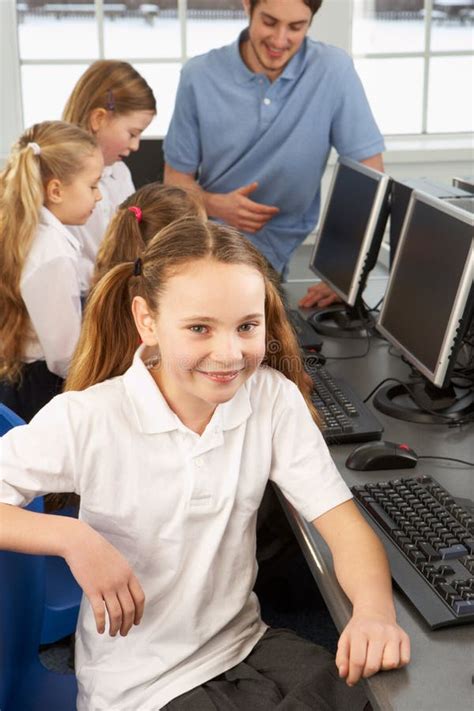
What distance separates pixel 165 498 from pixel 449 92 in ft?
10.7

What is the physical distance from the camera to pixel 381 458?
5.32 ft

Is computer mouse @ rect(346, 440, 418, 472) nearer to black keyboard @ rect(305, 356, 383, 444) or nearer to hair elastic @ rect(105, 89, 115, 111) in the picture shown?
black keyboard @ rect(305, 356, 383, 444)

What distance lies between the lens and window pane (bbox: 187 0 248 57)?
392 cm

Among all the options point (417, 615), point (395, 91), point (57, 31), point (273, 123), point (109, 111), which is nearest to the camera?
point (417, 615)

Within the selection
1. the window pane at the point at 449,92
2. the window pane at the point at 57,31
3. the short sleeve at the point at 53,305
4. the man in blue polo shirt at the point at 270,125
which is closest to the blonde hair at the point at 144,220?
the short sleeve at the point at 53,305

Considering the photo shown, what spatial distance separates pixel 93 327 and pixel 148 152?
2.14 metres

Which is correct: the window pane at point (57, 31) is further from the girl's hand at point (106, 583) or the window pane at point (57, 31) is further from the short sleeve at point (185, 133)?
the girl's hand at point (106, 583)

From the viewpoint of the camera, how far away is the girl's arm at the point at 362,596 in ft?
3.56

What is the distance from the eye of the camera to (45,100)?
3934mm

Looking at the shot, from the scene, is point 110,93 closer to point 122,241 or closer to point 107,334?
point 122,241

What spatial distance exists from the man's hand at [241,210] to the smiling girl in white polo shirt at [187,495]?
1067 mm

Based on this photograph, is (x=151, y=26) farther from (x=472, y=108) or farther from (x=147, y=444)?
(x=147, y=444)

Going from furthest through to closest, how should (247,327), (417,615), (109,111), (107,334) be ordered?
1. (109,111)
2. (107,334)
3. (247,327)
4. (417,615)

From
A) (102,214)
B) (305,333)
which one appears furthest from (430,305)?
(102,214)
